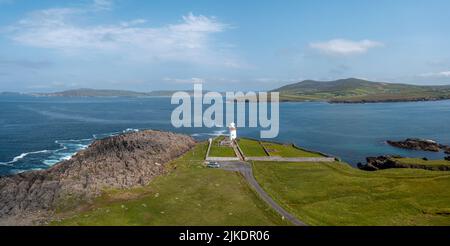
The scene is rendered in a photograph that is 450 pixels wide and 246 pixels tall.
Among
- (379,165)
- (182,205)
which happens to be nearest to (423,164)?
(379,165)

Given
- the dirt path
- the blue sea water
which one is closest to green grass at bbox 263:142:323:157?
the blue sea water

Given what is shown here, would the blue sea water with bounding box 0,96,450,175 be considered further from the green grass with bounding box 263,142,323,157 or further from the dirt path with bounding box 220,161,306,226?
the dirt path with bounding box 220,161,306,226

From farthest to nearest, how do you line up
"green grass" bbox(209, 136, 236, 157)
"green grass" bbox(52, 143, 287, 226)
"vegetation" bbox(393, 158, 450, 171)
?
"green grass" bbox(209, 136, 236, 157)
"vegetation" bbox(393, 158, 450, 171)
"green grass" bbox(52, 143, 287, 226)

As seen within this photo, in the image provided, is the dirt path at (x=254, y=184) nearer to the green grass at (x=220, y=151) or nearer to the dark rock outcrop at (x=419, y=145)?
the green grass at (x=220, y=151)

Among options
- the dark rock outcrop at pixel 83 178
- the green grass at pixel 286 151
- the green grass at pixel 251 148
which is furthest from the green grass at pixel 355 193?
the dark rock outcrop at pixel 83 178
